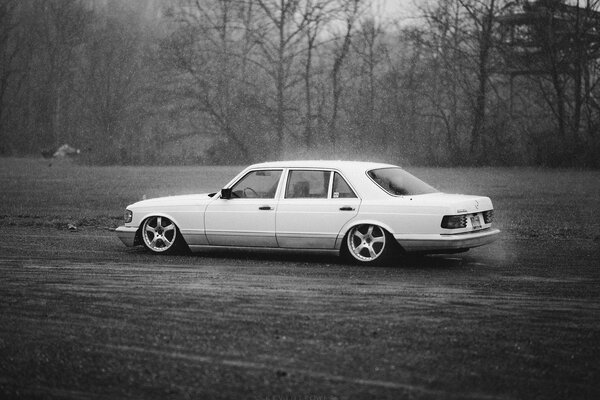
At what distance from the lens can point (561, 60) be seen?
36.6 meters

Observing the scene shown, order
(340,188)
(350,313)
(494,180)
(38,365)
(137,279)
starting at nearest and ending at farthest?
1. (38,365)
2. (350,313)
3. (137,279)
4. (340,188)
5. (494,180)

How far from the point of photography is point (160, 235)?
1248cm

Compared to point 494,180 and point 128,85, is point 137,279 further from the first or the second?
point 128,85

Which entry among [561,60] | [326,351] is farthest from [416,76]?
[326,351]

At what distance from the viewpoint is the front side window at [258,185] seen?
1198cm

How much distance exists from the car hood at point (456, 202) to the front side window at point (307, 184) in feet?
4.05

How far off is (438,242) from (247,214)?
2616 mm

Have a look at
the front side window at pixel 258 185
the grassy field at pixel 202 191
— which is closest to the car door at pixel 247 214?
the front side window at pixel 258 185

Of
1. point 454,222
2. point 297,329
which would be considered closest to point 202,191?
point 454,222

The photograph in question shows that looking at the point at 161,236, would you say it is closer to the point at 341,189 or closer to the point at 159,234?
the point at 159,234

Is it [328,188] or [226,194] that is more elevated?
[328,188]

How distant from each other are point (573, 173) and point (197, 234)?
2111 cm

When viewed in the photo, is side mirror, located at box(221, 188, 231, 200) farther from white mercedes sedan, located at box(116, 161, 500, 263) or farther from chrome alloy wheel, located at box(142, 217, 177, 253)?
chrome alloy wheel, located at box(142, 217, 177, 253)

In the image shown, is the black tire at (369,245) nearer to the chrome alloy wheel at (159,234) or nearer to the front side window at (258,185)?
the front side window at (258,185)
